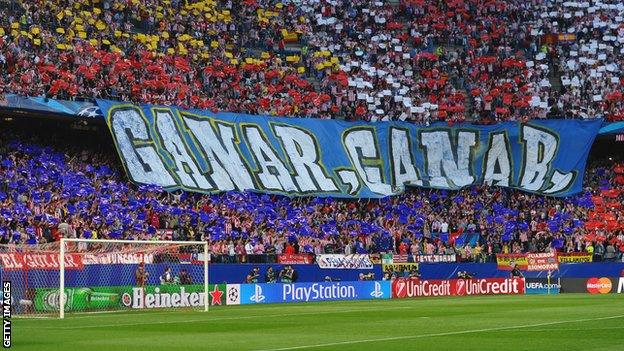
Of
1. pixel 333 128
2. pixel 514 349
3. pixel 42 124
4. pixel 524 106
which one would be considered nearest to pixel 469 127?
pixel 524 106

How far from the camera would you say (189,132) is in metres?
58.4

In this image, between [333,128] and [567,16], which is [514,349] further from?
[567,16]

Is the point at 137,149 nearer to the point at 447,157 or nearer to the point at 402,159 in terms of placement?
the point at 402,159

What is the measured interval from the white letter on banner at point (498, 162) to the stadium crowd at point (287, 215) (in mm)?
977

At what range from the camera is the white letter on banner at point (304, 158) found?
60438mm

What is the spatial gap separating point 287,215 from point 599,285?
48.6 feet

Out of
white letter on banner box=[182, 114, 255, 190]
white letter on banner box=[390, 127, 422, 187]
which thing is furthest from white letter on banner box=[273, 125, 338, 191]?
white letter on banner box=[390, 127, 422, 187]

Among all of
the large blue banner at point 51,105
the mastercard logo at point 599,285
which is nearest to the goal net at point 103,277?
the large blue banner at point 51,105

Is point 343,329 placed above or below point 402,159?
below

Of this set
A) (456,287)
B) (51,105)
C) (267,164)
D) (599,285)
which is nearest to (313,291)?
(456,287)

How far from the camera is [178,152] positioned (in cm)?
5747

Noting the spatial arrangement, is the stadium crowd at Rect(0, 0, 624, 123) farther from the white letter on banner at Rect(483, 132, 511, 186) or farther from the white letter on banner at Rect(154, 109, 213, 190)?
the white letter on banner at Rect(483, 132, 511, 186)

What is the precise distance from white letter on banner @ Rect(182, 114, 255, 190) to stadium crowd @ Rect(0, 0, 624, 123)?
1292 millimetres

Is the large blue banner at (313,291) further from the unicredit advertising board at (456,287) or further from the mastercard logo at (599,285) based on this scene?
the mastercard logo at (599,285)
